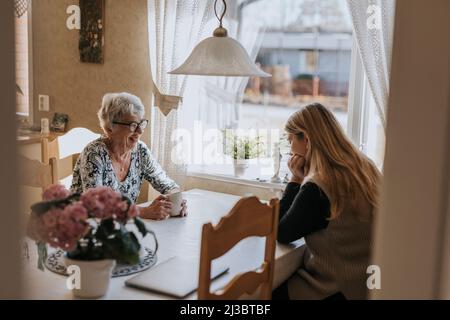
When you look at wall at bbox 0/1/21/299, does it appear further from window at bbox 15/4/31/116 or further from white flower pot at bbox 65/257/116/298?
window at bbox 15/4/31/116

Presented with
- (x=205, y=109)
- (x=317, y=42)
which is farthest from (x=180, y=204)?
(x=317, y=42)

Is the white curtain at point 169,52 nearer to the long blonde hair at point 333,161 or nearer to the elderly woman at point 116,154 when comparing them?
the elderly woman at point 116,154

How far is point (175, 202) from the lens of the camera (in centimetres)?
226

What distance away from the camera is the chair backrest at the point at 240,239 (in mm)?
1361

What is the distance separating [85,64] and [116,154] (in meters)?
1.10

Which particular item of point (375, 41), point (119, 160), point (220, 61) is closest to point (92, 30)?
point (119, 160)

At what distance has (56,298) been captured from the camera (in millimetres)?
1413

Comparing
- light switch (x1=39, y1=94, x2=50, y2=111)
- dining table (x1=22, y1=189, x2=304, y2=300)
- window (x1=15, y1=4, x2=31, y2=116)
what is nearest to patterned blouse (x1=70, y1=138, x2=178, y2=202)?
dining table (x1=22, y1=189, x2=304, y2=300)

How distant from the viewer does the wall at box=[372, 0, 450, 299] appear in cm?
92

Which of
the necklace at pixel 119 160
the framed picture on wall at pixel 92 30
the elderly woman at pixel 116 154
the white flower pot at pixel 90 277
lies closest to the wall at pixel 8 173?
the white flower pot at pixel 90 277

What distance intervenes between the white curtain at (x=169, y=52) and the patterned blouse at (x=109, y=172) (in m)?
0.38

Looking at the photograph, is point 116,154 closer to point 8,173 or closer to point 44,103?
point 44,103

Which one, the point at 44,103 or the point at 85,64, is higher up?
the point at 85,64
